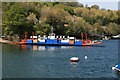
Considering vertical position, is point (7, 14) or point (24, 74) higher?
point (7, 14)

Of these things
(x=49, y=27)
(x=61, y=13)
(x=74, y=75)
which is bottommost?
(x=74, y=75)

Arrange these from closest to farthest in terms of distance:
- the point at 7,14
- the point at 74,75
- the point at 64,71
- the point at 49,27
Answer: the point at 74,75 → the point at 64,71 → the point at 7,14 → the point at 49,27

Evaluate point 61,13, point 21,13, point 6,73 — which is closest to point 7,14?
point 21,13

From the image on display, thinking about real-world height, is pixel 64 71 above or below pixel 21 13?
below

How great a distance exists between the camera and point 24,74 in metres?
56.7

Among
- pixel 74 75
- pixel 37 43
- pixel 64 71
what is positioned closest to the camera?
pixel 74 75

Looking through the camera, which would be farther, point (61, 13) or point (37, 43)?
point (61, 13)

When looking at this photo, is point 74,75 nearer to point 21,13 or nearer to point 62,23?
point 21,13

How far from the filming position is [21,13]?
6373 inches

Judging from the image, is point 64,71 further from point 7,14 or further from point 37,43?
point 7,14

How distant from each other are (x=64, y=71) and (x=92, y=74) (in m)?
7.48

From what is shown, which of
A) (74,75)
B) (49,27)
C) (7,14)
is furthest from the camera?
(49,27)

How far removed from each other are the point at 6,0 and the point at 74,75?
485 feet

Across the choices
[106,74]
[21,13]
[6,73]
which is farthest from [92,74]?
[21,13]
